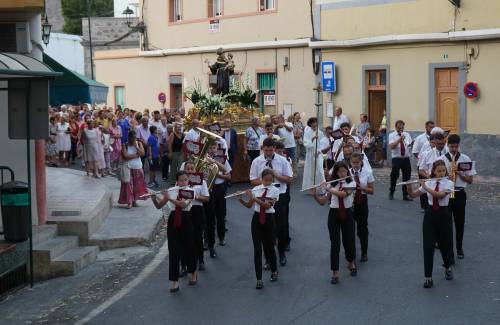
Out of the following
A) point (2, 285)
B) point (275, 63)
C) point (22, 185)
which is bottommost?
point (2, 285)

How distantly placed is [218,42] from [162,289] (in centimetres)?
2396

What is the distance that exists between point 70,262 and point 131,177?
17.8 ft

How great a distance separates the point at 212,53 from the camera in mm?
35781

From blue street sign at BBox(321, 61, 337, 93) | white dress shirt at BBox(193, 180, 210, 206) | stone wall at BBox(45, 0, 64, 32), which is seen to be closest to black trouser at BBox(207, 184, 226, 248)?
white dress shirt at BBox(193, 180, 210, 206)

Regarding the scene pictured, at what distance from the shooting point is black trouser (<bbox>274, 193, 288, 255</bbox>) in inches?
537

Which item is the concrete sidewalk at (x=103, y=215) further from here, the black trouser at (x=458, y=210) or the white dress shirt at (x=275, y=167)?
the black trouser at (x=458, y=210)

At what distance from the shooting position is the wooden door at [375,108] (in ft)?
94.1

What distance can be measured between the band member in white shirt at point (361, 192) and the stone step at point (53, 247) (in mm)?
4387

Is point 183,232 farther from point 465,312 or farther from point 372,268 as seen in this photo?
point 465,312

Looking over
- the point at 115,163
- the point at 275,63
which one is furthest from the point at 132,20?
the point at 115,163

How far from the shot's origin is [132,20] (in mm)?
50750

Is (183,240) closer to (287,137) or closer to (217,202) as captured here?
(217,202)

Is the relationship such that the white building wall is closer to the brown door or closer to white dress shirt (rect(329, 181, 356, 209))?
the brown door

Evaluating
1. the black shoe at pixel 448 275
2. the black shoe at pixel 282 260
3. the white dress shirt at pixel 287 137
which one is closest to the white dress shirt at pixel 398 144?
the white dress shirt at pixel 287 137
